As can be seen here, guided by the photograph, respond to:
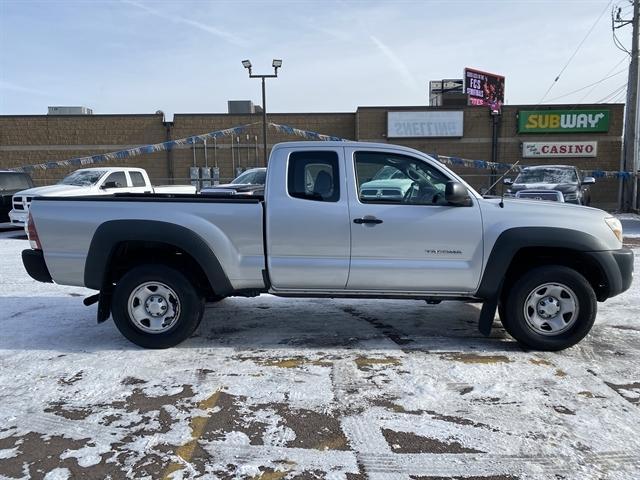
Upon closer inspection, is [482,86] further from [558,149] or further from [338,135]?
[338,135]

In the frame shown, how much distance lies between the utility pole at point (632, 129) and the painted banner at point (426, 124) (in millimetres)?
6978

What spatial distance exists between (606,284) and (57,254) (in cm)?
512

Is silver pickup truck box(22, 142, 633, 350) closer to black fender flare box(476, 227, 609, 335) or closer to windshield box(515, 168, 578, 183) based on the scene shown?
black fender flare box(476, 227, 609, 335)

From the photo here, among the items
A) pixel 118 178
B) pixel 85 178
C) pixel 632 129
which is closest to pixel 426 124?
pixel 632 129

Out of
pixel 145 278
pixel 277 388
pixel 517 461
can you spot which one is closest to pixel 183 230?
pixel 145 278

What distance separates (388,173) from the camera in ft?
16.7

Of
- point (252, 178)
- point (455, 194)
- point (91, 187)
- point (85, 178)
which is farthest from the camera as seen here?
point (252, 178)

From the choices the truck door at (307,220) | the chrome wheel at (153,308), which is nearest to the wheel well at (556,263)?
the truck door at (307,220)

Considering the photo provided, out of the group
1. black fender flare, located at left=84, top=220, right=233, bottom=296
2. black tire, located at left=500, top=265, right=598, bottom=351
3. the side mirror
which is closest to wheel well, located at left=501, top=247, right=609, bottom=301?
black tire, located at left=500, top=265, right=598, bottom=351

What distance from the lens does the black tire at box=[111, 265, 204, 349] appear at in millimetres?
4855

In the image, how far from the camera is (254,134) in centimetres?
2578

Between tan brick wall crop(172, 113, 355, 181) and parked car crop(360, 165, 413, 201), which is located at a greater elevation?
tan brick wall crop(172, 113, 355, 181)

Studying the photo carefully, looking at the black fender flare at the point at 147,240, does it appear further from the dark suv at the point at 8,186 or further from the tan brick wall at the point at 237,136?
the tan brick wall at the point at 237,136

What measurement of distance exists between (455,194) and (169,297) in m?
2.82
